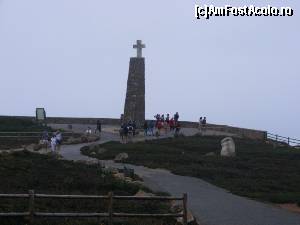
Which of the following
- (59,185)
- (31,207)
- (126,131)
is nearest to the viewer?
(31,207)

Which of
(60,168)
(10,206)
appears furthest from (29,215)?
(60,168)

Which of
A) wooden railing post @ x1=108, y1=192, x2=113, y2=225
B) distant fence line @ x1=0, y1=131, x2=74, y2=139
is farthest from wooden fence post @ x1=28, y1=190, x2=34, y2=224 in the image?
distant fence line @ x1=0, y1=131, x2=74, y2=139

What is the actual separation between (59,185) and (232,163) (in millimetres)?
15861

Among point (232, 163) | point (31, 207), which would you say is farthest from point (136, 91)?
point (31, 207)

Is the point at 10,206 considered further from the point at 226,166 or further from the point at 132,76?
the point at 132,76

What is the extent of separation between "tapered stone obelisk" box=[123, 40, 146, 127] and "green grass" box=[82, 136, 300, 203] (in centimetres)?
821

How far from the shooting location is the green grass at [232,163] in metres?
28.3

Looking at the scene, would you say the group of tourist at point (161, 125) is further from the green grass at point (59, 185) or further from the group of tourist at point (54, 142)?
the green grass at point (59, 185)

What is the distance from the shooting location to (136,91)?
193 ft

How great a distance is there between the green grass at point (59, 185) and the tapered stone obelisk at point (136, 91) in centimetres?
2537

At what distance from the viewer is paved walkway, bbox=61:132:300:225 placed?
63.6 ft

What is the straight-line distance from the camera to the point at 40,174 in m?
26.3

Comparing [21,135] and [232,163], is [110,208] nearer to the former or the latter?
[232,163]

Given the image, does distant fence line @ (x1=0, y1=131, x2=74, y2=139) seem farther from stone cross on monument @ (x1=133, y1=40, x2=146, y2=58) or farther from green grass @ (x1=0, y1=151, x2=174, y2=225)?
green grass @ (x1=0, y1=151, x2=174, y2=225)
